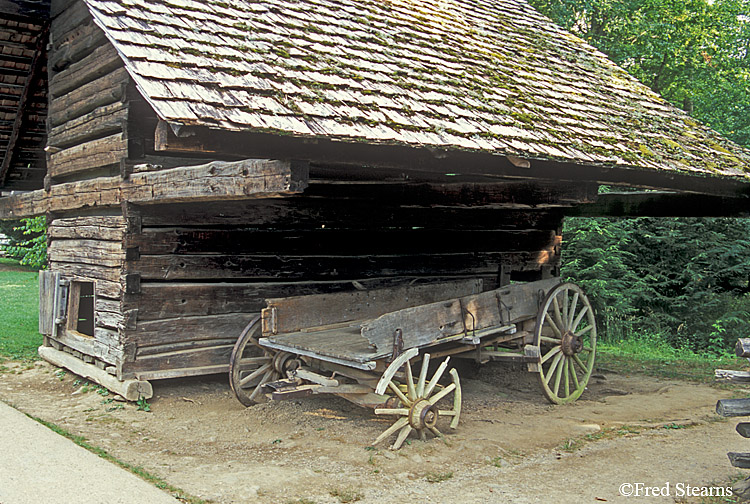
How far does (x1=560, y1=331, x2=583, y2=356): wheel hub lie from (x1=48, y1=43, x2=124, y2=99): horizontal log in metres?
5.23

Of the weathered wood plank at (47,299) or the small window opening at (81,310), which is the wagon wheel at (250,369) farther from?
the weathered wood plank at (47,299)

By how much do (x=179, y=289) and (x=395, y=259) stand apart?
2.43 metres

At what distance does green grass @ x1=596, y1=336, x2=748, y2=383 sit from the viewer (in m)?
9.27

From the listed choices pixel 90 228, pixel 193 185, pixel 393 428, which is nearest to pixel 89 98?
pixel 90 228

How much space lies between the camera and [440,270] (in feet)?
26.8

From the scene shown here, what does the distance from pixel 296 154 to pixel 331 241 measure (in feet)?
9.46

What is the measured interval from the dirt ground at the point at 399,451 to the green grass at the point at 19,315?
1.79 metres

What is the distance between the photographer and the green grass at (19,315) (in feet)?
30.4

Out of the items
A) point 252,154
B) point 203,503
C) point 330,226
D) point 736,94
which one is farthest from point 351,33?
point 736,94

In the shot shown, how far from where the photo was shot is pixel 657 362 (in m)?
10.1

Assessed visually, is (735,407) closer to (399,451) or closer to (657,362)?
(399,451)

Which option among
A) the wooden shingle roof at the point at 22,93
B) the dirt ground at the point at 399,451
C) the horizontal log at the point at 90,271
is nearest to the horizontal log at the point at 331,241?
the horizontal log at the point at 90,271

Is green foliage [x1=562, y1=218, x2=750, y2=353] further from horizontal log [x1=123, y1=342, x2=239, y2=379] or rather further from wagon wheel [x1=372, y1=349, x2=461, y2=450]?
wagon wheel [x1=372, y1=349, x2=461, y2=450]

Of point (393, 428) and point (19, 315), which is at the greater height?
point (393, 428)
